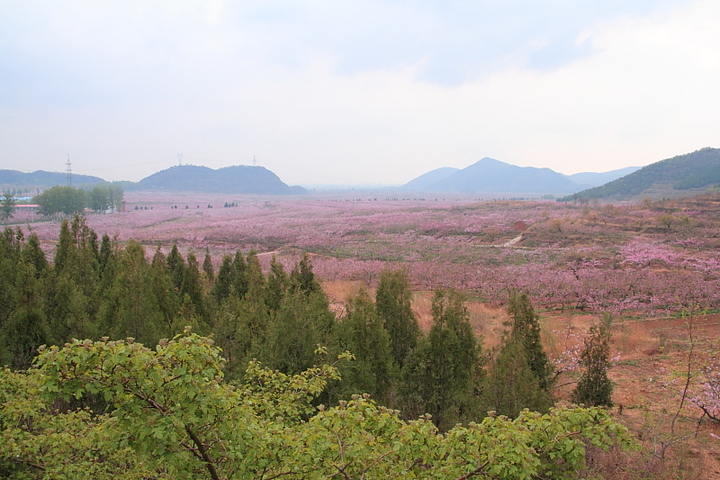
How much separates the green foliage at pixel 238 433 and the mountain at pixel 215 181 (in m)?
175

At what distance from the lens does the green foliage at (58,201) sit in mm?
59219

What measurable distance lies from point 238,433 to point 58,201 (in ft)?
229

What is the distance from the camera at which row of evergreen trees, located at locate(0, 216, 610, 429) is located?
7.76 meters

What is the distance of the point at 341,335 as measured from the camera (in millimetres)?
9516

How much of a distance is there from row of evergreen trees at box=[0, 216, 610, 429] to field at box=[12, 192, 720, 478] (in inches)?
90.7

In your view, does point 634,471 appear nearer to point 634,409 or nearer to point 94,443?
point 634,409

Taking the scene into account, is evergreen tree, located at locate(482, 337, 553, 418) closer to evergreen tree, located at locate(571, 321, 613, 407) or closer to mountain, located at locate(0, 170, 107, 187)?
evergreen tree, located at locate(571, 321, 613, 407)

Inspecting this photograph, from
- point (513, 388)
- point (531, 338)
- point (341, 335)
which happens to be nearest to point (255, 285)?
point (341, 335)

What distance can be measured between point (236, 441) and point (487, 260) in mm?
29777

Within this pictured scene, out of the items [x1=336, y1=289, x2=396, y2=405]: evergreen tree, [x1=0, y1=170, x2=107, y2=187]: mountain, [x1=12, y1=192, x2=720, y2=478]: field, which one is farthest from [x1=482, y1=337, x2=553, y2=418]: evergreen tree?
[x1=0, y1=170, x2=107, y2=187]: mountain

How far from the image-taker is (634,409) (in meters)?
10.5

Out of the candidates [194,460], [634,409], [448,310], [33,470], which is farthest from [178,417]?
[634,409]

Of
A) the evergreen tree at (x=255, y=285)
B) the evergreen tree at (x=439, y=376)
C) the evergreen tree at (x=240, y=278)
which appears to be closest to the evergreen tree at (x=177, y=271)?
the evergreen tree at (x=240, y=278)

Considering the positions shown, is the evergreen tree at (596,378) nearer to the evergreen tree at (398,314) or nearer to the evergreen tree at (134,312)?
the evergreen tree at (398,314)
